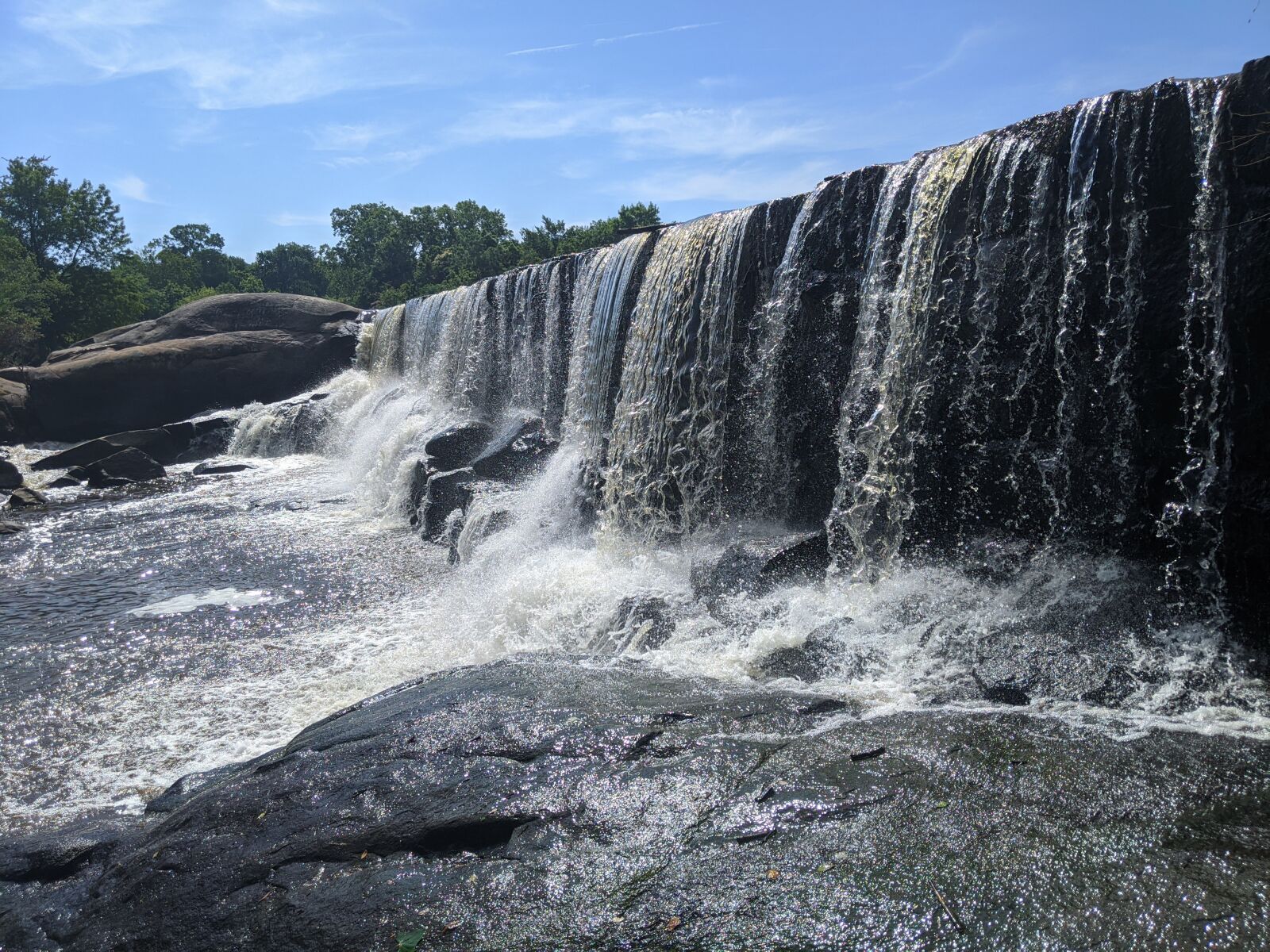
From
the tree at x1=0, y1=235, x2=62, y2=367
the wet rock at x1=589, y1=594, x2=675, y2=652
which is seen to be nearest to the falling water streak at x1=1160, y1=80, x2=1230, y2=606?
the wet rock at x1=589, y1=594, x2=675, y2=652

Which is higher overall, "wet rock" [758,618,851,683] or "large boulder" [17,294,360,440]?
"large boulder" [17,294,360,440]

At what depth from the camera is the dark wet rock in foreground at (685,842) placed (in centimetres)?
233

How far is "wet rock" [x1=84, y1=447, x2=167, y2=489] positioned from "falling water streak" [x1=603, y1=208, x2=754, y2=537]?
35.8ft

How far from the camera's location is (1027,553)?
5.80 m

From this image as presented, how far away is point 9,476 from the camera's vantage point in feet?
49.5

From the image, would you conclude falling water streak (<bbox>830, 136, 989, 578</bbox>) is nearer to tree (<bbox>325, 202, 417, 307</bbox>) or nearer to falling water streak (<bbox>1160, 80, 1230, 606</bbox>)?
falling water streak (<bbox>1160, 80, 1230, 606</bbox>)

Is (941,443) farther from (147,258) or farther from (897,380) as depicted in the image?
(147,258)

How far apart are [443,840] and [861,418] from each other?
5.13 m

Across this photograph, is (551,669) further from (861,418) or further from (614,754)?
(861,418)

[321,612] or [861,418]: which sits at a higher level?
[861,418]

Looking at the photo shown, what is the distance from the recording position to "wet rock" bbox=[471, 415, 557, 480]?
1129 centimetres

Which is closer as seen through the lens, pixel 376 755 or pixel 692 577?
pixel 376 755

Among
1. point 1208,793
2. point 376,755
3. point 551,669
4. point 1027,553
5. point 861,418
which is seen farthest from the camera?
point 861,418

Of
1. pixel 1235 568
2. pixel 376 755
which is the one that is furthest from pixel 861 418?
pixel 376 755
